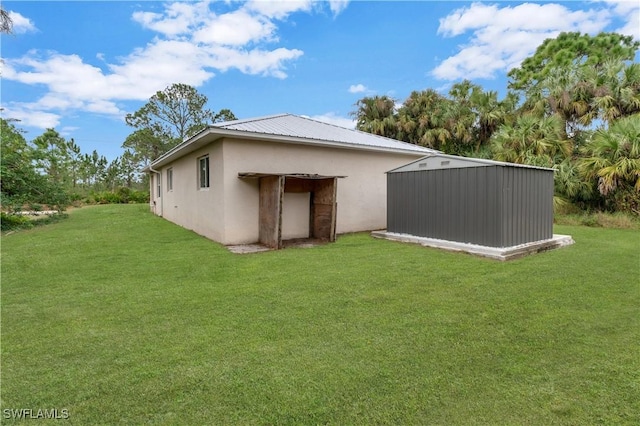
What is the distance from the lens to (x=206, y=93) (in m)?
30.6

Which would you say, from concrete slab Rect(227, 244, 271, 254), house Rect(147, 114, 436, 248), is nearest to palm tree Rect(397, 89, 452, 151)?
house Rect(147, 114, 436, 248)

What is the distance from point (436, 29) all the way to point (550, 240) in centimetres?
811

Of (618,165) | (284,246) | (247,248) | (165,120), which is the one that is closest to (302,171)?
(284,246)

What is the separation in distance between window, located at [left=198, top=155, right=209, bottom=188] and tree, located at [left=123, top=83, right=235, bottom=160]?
70.1 ft

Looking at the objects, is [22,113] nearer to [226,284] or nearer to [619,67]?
[226,284]

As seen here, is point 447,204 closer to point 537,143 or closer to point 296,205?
point 296,205

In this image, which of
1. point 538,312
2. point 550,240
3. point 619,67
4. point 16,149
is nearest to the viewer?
point 538,312

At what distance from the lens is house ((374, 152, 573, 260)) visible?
6.39 metres

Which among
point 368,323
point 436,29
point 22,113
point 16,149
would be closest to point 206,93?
point 22,113

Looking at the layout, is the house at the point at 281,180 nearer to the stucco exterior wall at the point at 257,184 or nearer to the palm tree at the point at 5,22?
the stucco exterior wall at the point at 257,184

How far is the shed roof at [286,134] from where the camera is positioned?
291 inches

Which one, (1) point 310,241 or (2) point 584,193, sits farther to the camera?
(2) point 584,193

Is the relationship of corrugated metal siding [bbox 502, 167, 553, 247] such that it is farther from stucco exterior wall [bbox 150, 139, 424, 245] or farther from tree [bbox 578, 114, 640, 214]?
tree [bbox 578, 114, 640, 214]

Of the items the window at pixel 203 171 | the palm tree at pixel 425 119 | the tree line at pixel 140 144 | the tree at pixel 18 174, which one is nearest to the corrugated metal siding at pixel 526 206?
the window at pixel 203 171
